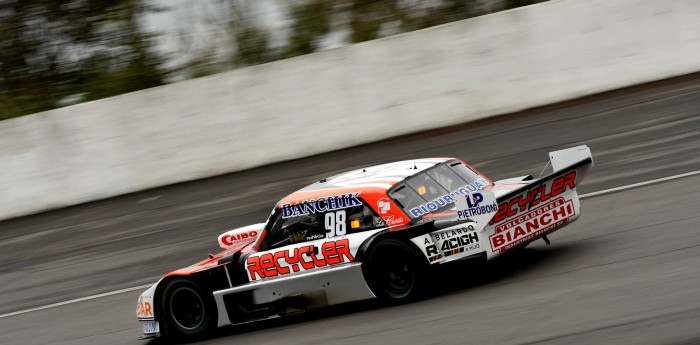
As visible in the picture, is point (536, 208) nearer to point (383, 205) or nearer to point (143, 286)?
point (383, 205)

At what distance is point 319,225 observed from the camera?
866cm

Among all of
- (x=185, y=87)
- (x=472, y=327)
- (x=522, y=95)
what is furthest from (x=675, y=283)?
(x=185, y=87)

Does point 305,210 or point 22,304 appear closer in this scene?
point 305,210

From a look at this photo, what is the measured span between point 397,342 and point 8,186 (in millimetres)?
12314

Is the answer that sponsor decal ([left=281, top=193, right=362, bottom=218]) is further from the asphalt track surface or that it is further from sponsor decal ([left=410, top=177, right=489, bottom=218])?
the asphalt track surface

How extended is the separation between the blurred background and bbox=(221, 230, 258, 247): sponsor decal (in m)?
8.16

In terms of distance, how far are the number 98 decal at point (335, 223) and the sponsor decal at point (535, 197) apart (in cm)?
137

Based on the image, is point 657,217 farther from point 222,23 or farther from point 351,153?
point 222,23

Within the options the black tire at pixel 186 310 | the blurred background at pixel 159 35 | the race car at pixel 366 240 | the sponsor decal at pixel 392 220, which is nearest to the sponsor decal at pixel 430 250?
the race car at pixel 366 240

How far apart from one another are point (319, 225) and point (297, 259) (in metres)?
0.36

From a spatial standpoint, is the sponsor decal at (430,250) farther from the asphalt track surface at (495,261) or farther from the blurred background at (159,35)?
the blurred background at (159,35)

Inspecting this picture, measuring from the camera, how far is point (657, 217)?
9.64 metres

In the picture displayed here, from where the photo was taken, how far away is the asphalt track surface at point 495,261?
707 centimetres

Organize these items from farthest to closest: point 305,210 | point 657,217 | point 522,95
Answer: point 522,95 < point 657,217 < point 305,210
